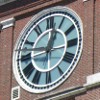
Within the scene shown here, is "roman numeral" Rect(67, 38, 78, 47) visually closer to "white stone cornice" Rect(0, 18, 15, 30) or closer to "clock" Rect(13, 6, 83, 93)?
"clock" Rect(13, 6, 83, 93)

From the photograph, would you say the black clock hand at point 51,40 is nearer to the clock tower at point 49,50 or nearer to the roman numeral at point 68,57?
the clock tower at point 49,50

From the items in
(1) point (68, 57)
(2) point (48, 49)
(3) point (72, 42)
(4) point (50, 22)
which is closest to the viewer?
(1) point (68, 57)

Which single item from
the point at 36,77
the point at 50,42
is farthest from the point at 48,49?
the point at 36,77

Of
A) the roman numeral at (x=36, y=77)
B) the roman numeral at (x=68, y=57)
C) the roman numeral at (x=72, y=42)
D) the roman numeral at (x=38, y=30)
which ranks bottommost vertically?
the roman numeral at (x=36, y=77)

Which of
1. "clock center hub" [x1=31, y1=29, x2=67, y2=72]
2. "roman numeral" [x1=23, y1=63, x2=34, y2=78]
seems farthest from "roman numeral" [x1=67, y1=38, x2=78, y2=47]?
"roman numeral" [x1=23, y1=63, x2=34, y2=78]

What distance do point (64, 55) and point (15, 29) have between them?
2.37 meters

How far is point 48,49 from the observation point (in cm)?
3350

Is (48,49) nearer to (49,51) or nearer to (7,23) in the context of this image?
(49,51)

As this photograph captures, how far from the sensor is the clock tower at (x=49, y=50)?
107 ft

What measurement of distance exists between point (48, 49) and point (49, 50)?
0.17 ft

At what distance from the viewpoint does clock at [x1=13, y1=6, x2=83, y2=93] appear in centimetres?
3294

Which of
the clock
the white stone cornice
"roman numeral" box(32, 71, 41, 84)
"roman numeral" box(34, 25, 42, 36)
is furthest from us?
the white stone cornice

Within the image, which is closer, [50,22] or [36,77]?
[36,77]

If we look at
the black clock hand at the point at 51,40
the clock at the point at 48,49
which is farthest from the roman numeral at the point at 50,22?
the black clock hand at the point at 51,40
